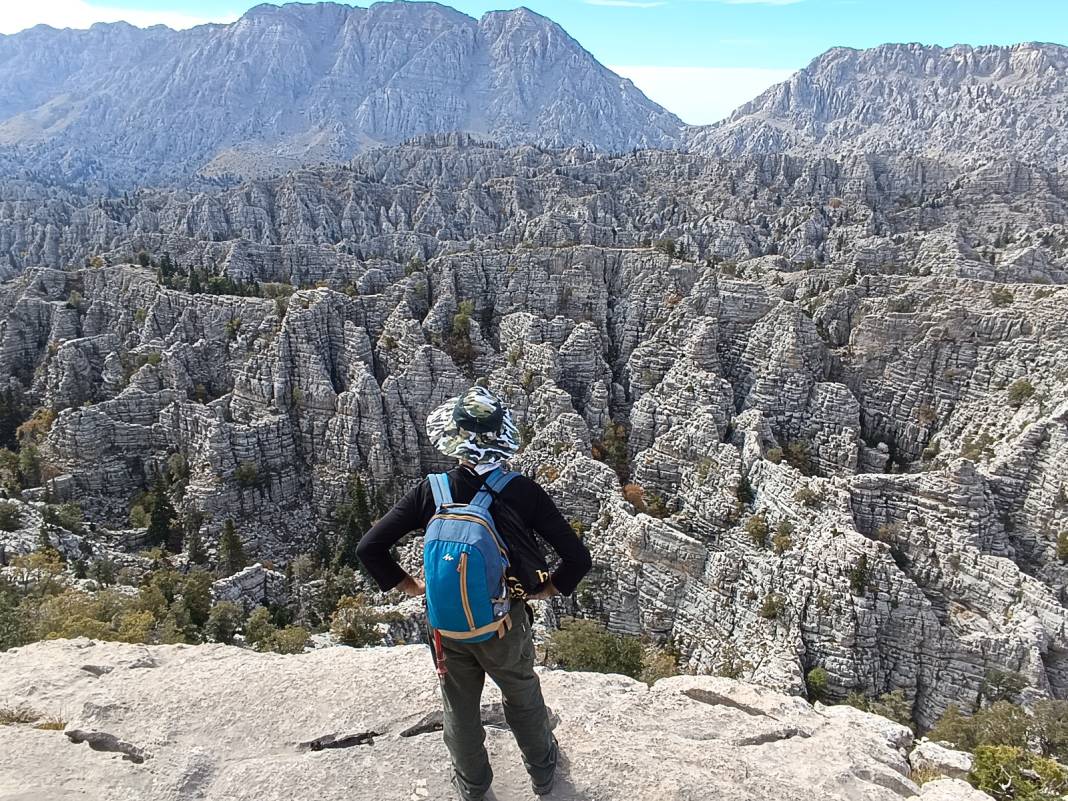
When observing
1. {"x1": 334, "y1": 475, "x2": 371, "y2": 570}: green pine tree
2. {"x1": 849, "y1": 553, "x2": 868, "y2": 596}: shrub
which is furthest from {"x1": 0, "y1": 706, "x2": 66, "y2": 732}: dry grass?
{"x1": 334, "y1": 475, "x2": 371, "y2": 570}: green pine tree

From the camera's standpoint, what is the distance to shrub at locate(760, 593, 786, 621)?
23.8 m

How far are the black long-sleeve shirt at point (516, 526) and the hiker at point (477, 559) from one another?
1 centimetres

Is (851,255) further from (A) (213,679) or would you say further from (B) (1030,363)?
(A) (213,679)

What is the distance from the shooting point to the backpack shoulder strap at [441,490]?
6.77 metres

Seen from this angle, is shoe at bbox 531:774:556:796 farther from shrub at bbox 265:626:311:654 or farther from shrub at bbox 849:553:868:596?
shrub at bbox 849:553:868:596

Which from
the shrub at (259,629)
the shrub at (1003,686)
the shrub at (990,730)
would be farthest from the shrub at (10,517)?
the shrub at (1003,686)

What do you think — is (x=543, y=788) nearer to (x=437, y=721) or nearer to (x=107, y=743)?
(x=437, y=721)

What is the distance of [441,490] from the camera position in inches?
270

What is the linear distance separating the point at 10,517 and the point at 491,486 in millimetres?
37247

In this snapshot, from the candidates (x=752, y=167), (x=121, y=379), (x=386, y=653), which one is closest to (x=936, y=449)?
(x=386, y=653)

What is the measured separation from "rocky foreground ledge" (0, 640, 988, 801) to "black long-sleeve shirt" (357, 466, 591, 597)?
3.10 meters

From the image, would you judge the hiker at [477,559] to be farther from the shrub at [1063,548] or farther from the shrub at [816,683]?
the shrub at [1063,548]

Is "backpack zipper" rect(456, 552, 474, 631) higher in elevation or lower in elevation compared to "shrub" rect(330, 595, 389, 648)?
higher

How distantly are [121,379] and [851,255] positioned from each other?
243 feet
